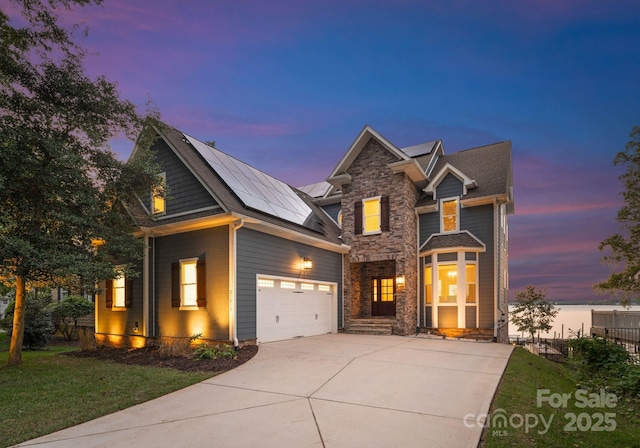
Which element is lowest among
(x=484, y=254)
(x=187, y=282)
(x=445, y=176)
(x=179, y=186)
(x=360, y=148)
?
(x=187, y=282)

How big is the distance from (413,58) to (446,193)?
10689mm

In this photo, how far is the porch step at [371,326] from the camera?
1499 centimetres

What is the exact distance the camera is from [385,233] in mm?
15625

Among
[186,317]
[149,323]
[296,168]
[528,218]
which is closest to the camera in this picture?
[186,317]

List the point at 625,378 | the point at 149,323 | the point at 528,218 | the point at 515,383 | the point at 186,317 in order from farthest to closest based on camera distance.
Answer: the point at 528,218, the point at 149,323, the point at 186,317, the point at 625,378, the point at 515,383

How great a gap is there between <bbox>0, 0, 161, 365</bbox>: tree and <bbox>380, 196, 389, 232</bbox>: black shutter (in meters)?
9.92

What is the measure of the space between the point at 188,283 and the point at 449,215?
11.1 m

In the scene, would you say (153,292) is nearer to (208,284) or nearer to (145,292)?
(145,292)

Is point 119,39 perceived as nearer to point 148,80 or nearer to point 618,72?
point 148,80

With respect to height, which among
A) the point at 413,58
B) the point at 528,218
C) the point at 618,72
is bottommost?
the point at 528,218

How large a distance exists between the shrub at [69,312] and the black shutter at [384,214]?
14.7 metres

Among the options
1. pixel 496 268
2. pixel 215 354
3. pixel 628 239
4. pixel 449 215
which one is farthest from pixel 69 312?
pixel 628 239

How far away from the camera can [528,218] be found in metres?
28.4

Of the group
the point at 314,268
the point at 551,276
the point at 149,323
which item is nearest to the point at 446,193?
the point at 314,268
